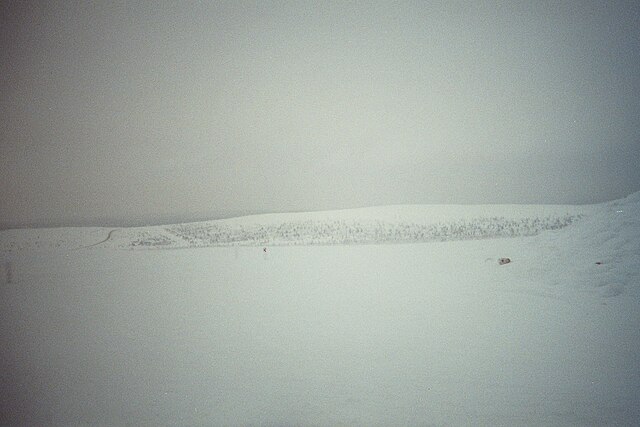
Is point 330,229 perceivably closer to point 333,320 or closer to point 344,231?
point 344,231

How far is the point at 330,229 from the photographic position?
163 inches

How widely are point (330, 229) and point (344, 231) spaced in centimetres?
17

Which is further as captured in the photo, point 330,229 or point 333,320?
point 330,229

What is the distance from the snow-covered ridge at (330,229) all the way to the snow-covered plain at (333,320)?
0.7 inches

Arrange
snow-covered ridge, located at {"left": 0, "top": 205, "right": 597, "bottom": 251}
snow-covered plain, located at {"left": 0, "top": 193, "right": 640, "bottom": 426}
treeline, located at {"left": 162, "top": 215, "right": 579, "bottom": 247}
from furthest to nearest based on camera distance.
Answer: treeline, located at {"left": 162, "top": 215, "right": 579, "bottom": 247}, snow-covered ridge, located at {"left": 0, "top": 205, "right": 597, "bottom": 251}, snow-covered plain, located at {"left": 0, "top": 193, "right": 640, "bottom": 426}

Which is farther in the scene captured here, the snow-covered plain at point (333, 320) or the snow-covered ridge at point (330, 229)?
the snow-covered ridge at point (330, 229)

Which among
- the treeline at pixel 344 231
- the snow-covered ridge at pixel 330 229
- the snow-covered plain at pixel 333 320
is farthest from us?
the treeline at pixel 344 231

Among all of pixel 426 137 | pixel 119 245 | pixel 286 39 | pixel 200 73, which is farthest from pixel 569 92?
pixel 119 245

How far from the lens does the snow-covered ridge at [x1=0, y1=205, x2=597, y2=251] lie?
3.72 metres

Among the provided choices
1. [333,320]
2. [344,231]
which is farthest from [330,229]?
[333,320]

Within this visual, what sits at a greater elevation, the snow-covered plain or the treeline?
the treeline

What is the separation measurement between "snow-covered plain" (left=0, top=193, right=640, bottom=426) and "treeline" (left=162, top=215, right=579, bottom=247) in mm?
17

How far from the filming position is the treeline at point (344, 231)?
12.8ft

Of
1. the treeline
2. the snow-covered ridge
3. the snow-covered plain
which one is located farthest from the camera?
the treeline
